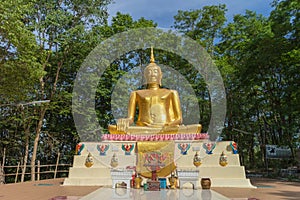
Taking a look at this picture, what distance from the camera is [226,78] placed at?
16969 mm

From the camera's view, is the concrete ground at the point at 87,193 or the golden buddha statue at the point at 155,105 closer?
the concrete ground at the point at 87,193

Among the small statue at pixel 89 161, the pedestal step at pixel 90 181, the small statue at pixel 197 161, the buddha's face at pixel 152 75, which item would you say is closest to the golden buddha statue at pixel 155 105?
the buddha's face at pixel 152 75

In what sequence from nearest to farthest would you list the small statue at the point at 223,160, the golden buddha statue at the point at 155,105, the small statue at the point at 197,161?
the small statue at the point at 223,160 → the small statue at the point at 197,161 → the golden buddha statue at the point at 155,105

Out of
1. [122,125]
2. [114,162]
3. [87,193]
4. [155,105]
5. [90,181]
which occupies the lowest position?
[87,193]

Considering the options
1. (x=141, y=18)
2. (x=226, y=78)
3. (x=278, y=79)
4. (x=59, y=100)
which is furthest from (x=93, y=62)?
(x=278, y=79)

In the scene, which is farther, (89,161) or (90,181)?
(89,161)

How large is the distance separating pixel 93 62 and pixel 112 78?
80.0 inches

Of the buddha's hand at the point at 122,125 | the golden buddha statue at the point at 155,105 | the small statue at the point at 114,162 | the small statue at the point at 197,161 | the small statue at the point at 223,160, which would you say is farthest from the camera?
the golden buddha statue at the point at 155,105

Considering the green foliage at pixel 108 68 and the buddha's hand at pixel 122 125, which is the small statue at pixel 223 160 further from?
the green foliage at pixel 108 68

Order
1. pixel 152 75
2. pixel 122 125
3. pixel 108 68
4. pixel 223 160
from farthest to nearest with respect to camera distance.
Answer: pixel 108 68, pixel 152 75, pixel 122 125, pixel 223 160

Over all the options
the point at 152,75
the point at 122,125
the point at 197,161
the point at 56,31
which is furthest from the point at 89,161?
the point at 56,31

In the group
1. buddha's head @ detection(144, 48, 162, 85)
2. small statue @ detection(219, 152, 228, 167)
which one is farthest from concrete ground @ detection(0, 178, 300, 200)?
buddha's head @ detection(144, 48, 162, 85)

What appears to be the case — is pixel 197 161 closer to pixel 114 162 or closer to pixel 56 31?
pixel 114 162

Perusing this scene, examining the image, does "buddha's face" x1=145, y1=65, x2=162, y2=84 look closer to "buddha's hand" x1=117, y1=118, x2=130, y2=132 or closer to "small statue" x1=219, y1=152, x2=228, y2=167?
"buddha's hand" x1=117, y1=118, x2=130, y2=132
